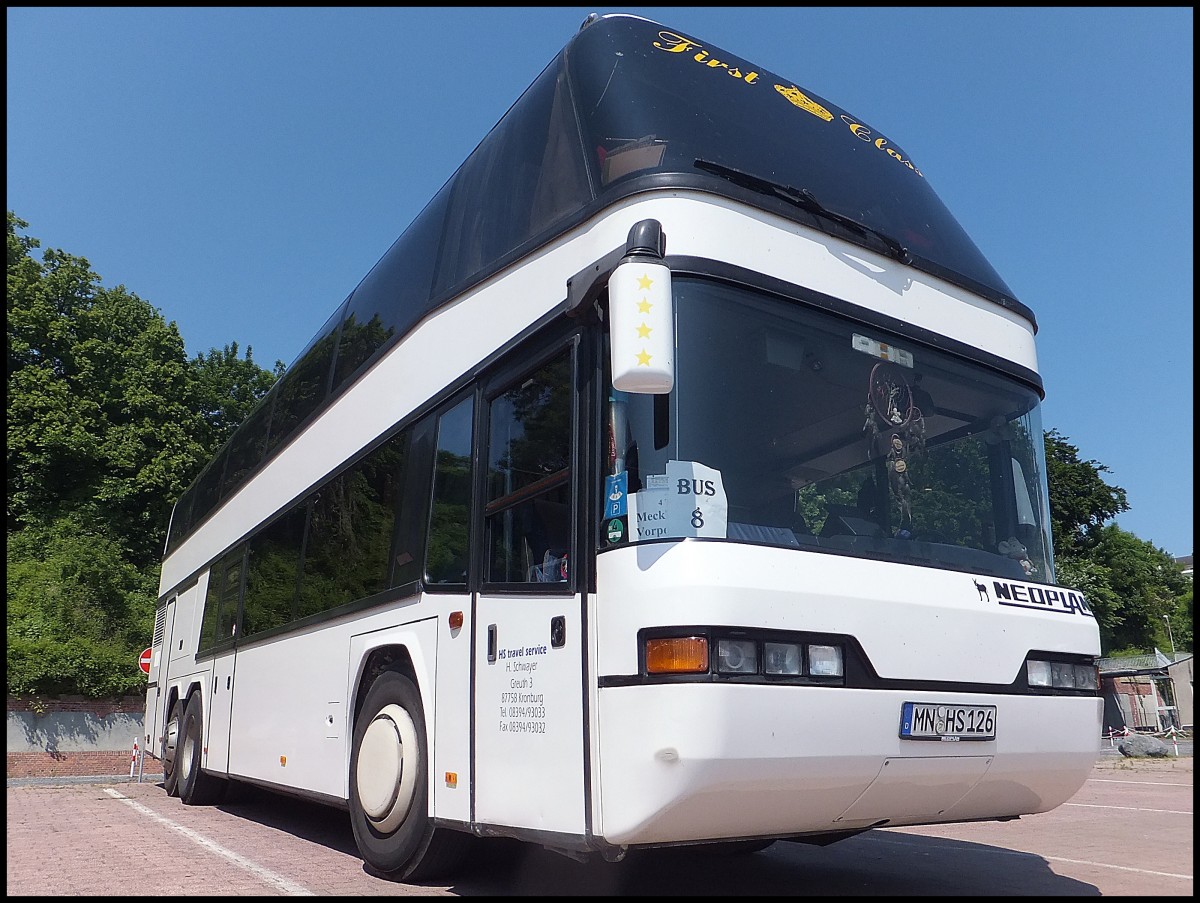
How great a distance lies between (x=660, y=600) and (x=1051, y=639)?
80.2 inches

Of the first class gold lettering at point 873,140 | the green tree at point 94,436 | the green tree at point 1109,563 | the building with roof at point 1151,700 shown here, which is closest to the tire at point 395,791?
the first class gold lettering at point 873,140

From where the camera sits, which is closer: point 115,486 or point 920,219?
point 920,219

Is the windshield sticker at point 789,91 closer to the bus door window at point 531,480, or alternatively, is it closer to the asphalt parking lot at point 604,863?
the bus door window at point 531,480

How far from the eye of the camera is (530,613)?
4508mm

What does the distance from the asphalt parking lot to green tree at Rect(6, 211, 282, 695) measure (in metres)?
18.4

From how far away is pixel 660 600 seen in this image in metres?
3.76

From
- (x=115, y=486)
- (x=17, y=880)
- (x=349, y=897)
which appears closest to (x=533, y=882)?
(x=349, y=897)

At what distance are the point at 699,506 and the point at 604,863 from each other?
3798 millimetres

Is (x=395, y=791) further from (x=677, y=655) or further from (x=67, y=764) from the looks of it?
(x=67, y=764)

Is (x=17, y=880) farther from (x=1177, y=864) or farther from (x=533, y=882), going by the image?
(x=1177, y=864)

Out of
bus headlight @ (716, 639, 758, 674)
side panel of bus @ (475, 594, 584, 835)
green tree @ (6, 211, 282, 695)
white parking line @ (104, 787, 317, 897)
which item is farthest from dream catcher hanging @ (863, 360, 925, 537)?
green tree @ (6, 211, 282, 695)

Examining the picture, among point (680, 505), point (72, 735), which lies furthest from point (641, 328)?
point (72, 735)

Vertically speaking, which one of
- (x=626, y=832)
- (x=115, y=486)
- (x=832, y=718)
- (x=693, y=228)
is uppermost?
(x=115, y=486)

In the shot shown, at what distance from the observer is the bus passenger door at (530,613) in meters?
4.16
